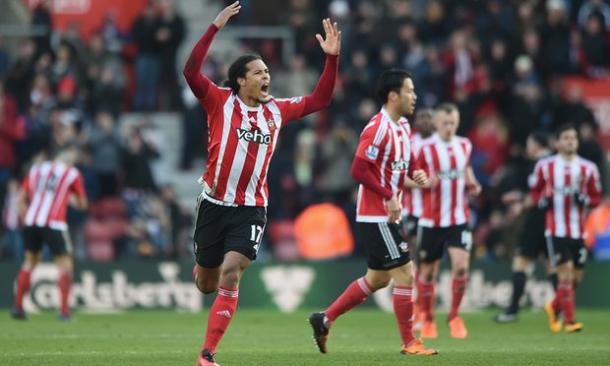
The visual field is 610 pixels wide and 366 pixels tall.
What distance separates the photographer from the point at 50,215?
18281mm

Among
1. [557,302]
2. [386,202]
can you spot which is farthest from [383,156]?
[557,302]

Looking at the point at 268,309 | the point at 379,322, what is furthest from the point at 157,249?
the point at 379,322

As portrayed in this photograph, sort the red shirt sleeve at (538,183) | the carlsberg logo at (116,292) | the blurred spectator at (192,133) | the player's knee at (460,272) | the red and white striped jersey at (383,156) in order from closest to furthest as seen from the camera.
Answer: the red and white striped jersey at (383,156) < the player's knee at (460,272) < the red shirt sleeve at (538,183) < the carlsberg logo at (116,292) < the blurred spectator at (192,133)

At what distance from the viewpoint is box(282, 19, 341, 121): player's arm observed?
11133mm

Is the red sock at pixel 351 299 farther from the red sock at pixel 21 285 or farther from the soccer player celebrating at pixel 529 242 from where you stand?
the red sock at pixel 21 285

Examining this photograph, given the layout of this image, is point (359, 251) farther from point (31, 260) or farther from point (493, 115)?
point (31, 260)

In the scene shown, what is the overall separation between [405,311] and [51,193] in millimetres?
7582

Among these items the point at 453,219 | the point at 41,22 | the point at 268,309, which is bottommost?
the point at 268,309

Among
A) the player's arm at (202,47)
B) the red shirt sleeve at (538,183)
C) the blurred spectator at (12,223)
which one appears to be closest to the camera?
the player's arm at (202,47)

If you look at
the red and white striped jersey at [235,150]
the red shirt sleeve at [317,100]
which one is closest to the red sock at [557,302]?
the red shirt sleeve at [317,100]

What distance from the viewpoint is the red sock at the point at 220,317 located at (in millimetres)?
10492

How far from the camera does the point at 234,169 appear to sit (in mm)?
10945

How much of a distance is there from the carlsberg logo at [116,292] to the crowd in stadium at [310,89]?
107 cm

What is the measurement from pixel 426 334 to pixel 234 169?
5083mm
